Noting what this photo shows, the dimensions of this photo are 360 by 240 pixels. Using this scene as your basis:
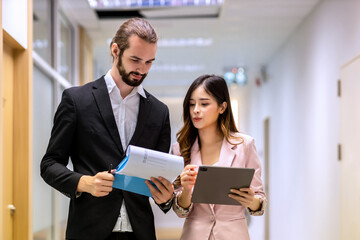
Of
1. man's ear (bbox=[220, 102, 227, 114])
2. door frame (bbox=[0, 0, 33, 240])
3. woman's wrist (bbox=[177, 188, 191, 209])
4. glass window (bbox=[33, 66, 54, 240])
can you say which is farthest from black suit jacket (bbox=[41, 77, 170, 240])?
glass window (bbox=[33, 66, 54, 240])

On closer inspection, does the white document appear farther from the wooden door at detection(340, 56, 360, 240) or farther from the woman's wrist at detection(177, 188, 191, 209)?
the wooden door at detection(340, 56, 360, 240)

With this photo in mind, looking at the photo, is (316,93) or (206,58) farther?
(206,58)

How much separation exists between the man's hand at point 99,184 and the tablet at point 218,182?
0.37 m

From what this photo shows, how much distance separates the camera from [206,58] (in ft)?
27.7

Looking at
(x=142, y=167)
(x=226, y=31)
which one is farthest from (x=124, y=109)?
(x=226, y=31)

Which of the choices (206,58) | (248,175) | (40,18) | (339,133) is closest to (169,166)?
(248,175)

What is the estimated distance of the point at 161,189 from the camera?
1.71 metres

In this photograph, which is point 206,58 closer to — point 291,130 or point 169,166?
point 291,130

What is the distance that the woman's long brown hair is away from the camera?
2189mm

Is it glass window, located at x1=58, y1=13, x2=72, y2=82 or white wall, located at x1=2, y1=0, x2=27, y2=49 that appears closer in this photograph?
white wall, located at x1=2, y1=0, x2=27, y2=49

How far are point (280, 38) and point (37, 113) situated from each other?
3.69m

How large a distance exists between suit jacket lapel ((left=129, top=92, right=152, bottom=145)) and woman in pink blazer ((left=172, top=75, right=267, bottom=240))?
26cm

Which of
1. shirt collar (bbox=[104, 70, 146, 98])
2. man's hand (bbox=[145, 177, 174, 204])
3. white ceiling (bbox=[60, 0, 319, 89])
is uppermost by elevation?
white ceiling (bbox=[60, 0, 319, 89])

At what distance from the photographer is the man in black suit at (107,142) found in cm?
175
